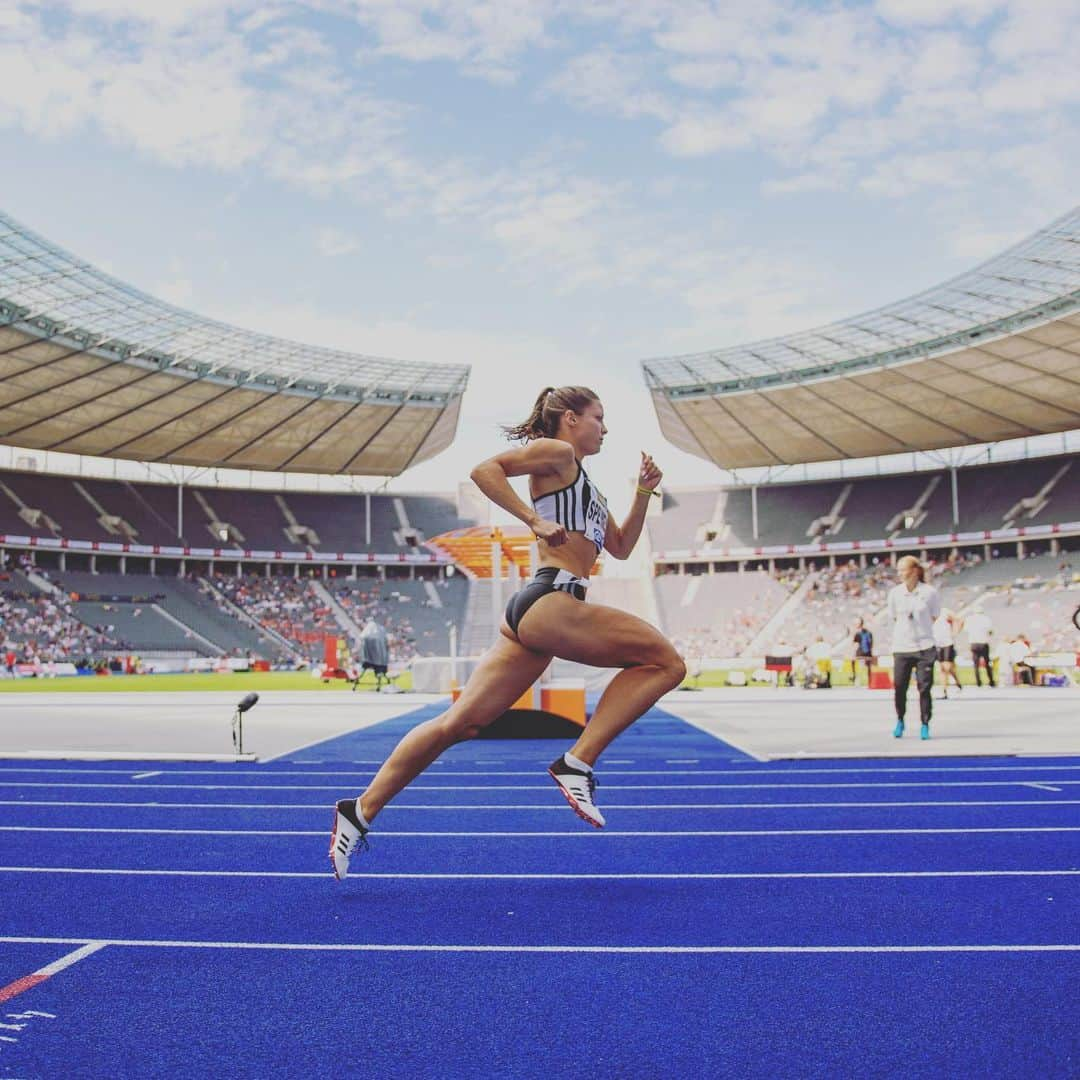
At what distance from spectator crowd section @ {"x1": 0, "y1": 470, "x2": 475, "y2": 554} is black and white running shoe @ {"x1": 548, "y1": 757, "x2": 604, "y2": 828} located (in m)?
54.5

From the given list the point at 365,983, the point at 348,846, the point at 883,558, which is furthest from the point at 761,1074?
the point at 883,558

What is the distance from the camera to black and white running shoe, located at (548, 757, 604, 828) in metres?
4.37

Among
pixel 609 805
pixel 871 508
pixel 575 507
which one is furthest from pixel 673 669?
pixel 871 508

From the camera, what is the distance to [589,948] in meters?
3.56

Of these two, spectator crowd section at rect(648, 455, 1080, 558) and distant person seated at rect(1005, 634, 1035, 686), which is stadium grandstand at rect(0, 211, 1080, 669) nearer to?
spectator crowd section at rect(648, 455, 1080, 558)

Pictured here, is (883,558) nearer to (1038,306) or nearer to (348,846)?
(1038,306)

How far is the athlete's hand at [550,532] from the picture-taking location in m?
4.16

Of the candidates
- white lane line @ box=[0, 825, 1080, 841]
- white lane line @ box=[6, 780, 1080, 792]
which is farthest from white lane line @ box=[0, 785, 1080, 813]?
white lane line @ box=[0, 825, 1080, 841]

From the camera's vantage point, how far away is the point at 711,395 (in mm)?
52406

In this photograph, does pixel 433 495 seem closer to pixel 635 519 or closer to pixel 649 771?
pixel 649 771

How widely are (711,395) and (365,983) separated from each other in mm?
50758

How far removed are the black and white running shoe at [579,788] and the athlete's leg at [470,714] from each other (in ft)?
1.22

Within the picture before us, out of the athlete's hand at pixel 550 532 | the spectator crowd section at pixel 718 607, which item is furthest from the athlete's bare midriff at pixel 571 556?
the spectator crowd section at pixel 718 607

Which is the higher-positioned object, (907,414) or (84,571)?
(907,414)
